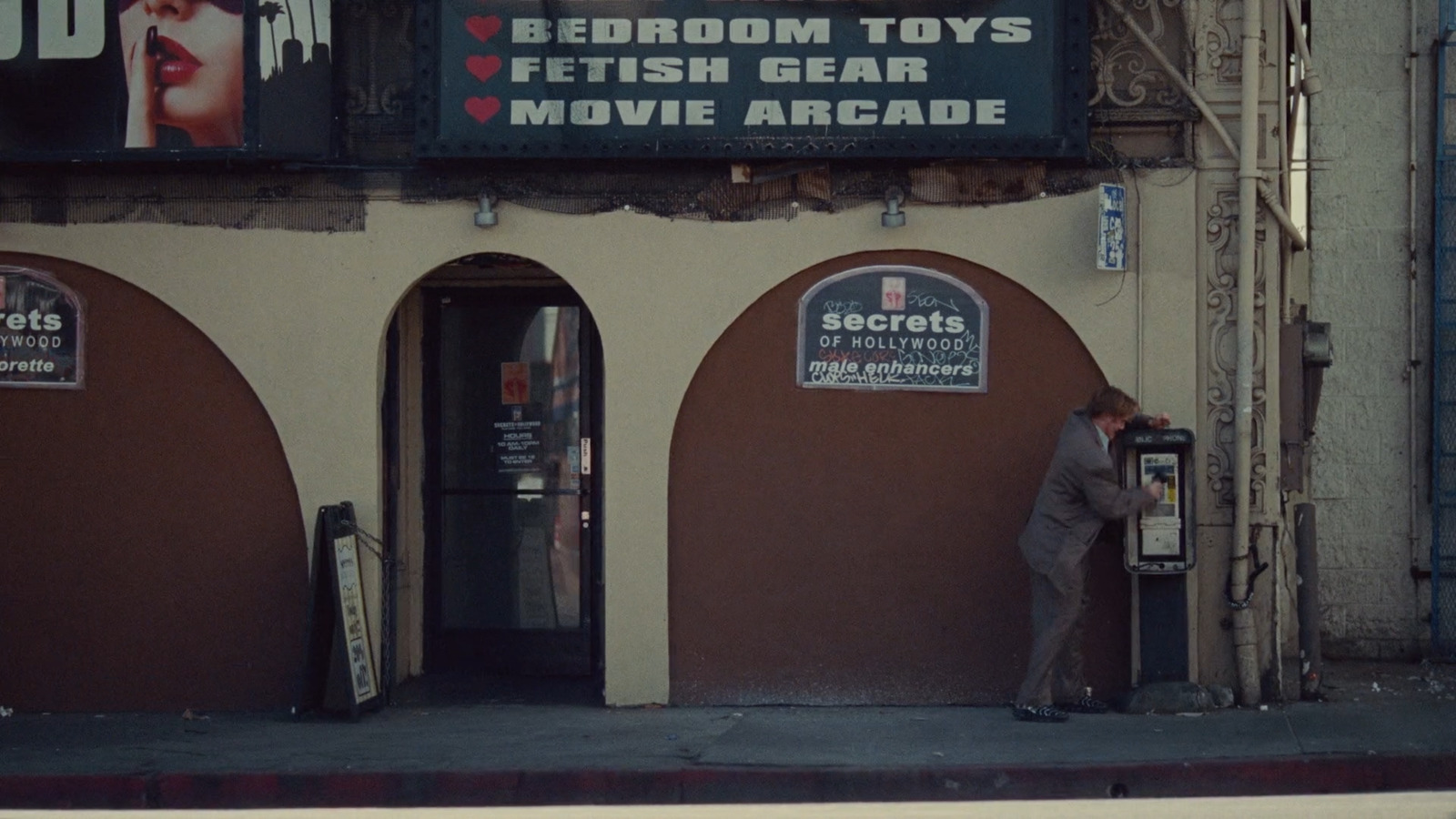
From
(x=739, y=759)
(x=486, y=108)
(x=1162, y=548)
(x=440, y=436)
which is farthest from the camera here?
(x=440, y=436)

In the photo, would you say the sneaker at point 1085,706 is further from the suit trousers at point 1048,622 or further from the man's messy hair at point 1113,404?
the man's messy hair at point 1113,404

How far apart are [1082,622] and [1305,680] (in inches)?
50.7

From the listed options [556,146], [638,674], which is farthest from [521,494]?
[556,146]

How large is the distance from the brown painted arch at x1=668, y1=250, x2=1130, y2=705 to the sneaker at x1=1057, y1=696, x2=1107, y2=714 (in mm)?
231

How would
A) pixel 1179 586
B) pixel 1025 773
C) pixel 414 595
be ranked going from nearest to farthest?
1. pixel 1025 773
2. pixel 1179 586
3. pixel 414 595

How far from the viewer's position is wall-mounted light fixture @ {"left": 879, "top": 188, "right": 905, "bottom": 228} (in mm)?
10148

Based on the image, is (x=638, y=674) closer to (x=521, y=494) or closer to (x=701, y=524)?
(x=701, y=524)

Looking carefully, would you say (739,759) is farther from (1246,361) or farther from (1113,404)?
(1246,361)

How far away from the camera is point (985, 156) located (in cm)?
1005

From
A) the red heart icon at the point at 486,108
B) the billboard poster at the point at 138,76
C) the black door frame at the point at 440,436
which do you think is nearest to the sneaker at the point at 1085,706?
the black door frame at the point at 440,436

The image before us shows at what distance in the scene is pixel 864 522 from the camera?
1036 centimetres

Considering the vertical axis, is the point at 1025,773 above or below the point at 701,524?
below

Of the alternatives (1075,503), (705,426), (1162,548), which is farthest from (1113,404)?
(705,426)

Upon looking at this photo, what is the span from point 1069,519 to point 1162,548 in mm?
560
